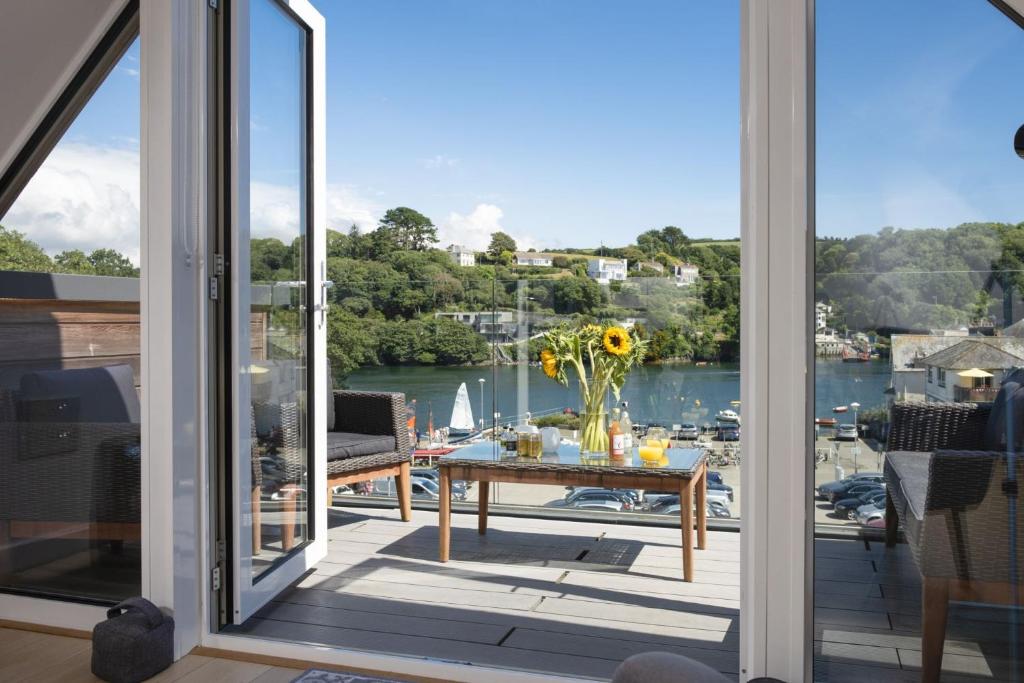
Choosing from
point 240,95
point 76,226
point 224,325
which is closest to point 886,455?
point 224,325

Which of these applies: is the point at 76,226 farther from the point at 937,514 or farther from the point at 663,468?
the point at 937,514

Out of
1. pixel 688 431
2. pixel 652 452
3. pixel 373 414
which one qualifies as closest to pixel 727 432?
pixel 688 431

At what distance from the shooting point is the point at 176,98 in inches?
107

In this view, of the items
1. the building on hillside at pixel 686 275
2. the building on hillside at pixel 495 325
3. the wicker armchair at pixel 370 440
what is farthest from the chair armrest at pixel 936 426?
the building on hillside at pixel 495 325

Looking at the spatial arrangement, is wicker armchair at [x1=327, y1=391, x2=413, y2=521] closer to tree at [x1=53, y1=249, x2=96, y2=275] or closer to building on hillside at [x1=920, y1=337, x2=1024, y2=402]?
tree at [x1=53, y1=249, x2=96, y2=275]

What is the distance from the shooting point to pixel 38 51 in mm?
2939

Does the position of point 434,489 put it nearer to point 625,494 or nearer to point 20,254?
point 625,494

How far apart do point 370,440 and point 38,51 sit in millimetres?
2221

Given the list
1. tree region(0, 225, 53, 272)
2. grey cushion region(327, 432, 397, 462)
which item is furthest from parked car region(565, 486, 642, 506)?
tree region(0, 225, 53, 272)

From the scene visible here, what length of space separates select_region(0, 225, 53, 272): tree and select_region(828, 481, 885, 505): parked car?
2599 mm

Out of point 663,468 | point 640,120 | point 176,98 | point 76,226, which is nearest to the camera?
point 176,98

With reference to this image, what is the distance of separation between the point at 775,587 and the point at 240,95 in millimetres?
2241

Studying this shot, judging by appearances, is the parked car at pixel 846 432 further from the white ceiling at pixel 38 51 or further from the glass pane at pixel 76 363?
the white ceiling at pixel 38 51

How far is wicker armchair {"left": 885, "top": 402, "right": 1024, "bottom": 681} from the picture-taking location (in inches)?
76.4
